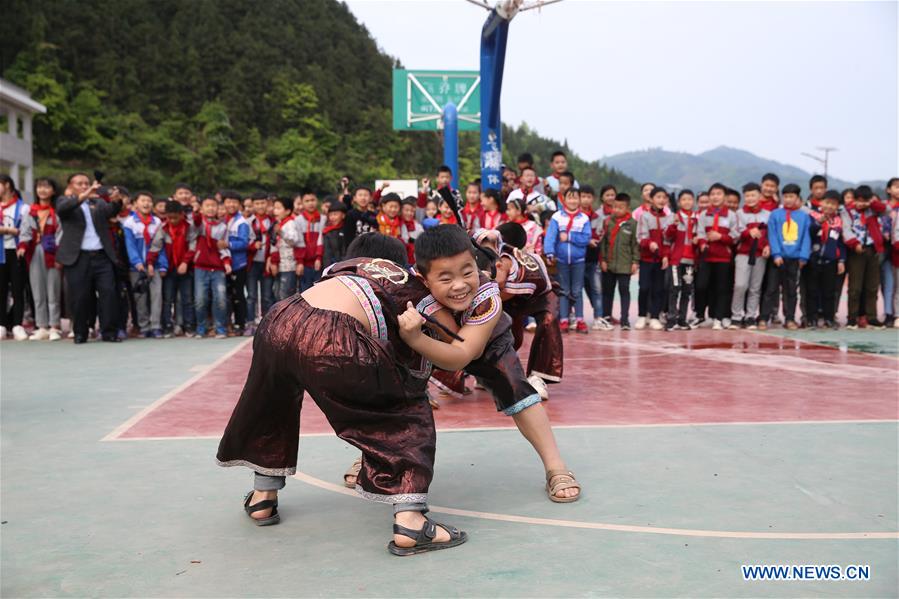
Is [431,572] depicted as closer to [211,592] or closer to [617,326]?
[211,592]

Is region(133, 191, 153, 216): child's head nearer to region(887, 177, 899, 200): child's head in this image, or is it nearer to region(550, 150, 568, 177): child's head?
region(550, 150, 568, 177): child's head

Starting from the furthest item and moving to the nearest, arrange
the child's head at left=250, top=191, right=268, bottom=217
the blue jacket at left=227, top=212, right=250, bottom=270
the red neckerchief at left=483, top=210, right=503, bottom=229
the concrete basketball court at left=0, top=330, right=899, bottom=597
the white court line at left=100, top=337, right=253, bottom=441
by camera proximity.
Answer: the child's head at left=250, top=191, right=268, bottom=217 < the blue jacket at left=227, top=212, right=250, bottom=270 < the red neckerchief at left=483, top=210, right=503, bottom=229 < the white court line at left=100, top=337, right=253, bottom=441 < the concrete basketball court at left=0, top=330, right=899, bottom=597

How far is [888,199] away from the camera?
1127cm

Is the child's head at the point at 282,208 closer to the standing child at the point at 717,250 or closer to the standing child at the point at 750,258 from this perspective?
the standing child at the point at 717,250

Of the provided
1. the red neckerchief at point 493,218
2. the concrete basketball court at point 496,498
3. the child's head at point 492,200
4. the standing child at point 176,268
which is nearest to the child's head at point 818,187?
the red neckerchief at point 493,218

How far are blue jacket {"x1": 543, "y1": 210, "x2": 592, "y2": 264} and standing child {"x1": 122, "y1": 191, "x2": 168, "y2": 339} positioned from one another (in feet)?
14.7

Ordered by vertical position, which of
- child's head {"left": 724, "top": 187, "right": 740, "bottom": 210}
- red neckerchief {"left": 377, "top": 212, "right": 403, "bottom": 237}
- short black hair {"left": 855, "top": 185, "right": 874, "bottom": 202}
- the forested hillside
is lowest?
red neckerchief {"left": 377, "top": 212, "right": 403, "bottom": 237}

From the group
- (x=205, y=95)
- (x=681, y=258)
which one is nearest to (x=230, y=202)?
(x=681, y=258)

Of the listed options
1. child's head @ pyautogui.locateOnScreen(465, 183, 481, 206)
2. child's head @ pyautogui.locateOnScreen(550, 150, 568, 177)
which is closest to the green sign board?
child's head @ pyautogui.locateOnScreen(550, 150, 568, 177)

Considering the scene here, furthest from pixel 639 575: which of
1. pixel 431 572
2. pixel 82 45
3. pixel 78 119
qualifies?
pixel 82 45

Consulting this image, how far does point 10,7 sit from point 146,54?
853cm

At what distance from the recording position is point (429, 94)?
25266mm

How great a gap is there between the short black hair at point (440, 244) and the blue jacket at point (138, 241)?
742 cm

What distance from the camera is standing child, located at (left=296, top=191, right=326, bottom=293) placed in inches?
416
